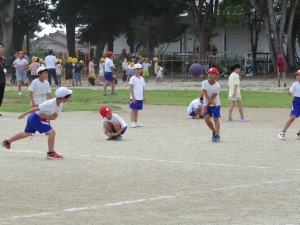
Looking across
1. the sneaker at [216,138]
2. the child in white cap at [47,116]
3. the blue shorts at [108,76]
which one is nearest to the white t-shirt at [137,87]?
Result: the sneaker at [216,138]

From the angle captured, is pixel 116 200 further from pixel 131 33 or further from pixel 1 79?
pixel 131 33

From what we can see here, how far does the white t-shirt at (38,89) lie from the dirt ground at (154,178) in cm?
100

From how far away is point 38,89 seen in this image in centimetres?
1906

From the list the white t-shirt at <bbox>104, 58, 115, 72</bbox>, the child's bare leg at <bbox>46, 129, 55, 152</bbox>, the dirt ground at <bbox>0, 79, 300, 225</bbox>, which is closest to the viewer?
the dirt ground at <bbox>0, 79, 300, 225</bbox>

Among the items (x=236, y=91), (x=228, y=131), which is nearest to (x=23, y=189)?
(x=228, y=131)

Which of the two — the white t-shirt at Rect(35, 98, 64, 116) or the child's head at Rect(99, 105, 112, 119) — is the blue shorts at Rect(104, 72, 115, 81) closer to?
the child's head at Rect(99, 105, 112, 119)

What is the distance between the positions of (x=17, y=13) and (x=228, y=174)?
58.4 m

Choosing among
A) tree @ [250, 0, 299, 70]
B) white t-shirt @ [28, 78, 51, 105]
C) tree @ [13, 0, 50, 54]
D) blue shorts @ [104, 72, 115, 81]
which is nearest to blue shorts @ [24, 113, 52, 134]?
white t-shirt @ [28, 78, 51, 105]

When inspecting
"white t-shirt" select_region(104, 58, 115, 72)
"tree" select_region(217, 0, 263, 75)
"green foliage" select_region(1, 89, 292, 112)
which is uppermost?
"tree" select_region(217, 0, 263, 75)

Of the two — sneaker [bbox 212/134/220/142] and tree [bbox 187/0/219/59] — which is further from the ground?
tree [bbox 187/0/219/59]

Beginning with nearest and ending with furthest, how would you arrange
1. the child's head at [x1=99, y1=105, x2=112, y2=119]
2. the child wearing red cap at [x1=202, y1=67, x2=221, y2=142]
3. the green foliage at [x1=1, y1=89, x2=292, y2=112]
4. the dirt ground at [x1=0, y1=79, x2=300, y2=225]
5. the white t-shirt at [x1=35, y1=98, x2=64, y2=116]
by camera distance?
the dirt ground at [x1=0, y1=79, x2=300, y2=225]
the white t-shirt at [x1=35, y1=98, x2=64, y2=116]
the child's head at [x1=99, y1=105, x2=112, y2=119]
the child wearing red cap at [x1=202, y1=67, x2=221, y2=142]
the green foliage at [x1=1, y1=89, x2=292, y2=112]

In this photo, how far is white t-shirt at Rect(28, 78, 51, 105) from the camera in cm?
1897

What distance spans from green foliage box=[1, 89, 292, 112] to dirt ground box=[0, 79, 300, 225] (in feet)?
25.1

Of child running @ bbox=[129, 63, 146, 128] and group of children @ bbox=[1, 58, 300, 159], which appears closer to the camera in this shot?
group of children @ bbox=[1, 58, 300, 159]
